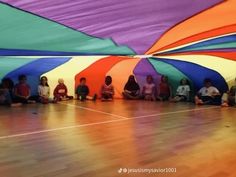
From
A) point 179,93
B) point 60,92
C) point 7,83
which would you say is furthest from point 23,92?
point 179,93

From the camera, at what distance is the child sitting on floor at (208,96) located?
7.69 metres

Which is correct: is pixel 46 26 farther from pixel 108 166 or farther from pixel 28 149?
pixel 108 166

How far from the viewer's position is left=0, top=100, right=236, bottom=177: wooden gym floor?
269 cm

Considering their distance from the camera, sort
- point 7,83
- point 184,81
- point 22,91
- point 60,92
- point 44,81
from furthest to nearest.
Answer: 1. point 60,92
2. point 184,81
3. point 44,81
4. point 22,91
5. point 7,83

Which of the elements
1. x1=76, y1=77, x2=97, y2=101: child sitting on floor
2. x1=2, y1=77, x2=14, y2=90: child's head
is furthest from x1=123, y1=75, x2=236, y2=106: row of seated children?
x1=2, y1=77, x2=14, y2=90: child's head

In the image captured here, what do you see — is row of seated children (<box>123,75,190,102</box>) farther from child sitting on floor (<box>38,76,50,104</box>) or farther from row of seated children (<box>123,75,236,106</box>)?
child sitting on floor (<box>38,76,50,104</box>)

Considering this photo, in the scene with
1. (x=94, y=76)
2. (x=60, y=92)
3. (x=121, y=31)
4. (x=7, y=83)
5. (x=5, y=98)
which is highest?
(x=121, y=31)

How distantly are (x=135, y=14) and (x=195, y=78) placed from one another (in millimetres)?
5255

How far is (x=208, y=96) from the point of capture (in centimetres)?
774

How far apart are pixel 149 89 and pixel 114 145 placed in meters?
5.33

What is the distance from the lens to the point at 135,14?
11.0 feet

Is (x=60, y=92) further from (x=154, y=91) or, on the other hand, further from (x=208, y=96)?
(x=208, y=96)

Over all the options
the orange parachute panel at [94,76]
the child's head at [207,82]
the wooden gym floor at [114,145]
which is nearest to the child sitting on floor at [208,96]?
the child's head at [207,82]

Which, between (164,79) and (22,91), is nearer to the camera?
(22,91)
